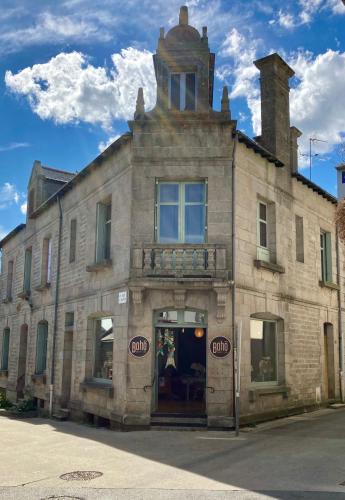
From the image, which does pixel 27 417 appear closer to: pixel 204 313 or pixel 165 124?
pixel 204 313

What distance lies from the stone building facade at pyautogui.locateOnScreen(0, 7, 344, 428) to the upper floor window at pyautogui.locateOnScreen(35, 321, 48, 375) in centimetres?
130

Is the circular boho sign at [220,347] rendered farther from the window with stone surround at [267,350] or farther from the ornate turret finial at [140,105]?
the ornate turret finial at [140,105]

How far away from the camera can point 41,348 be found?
836 inches

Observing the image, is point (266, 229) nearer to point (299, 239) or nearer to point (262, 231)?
point (262, 231)

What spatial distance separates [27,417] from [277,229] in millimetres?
10898

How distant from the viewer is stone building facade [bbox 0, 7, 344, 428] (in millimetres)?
13375

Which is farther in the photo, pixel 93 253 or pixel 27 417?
pixel 27 417

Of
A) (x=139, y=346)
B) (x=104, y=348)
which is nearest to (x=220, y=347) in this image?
(x=139, y=346)

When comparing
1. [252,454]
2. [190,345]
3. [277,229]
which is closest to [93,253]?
[190,345]

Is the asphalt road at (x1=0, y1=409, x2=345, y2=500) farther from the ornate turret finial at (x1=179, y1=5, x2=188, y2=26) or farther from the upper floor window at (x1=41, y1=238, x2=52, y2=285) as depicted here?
the ornate turret finial at (x1=179, y1=5, x2=188, y2=26)

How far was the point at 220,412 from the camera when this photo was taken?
12891 mm

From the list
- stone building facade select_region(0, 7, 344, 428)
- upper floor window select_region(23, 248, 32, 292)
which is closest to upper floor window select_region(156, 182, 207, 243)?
stone building facade select_region(0, 7, 344, 428)

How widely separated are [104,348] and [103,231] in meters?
3.64

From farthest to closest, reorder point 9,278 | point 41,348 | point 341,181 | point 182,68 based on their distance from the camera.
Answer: point 9,278, point 41,348, point 182,68, point 341,181
